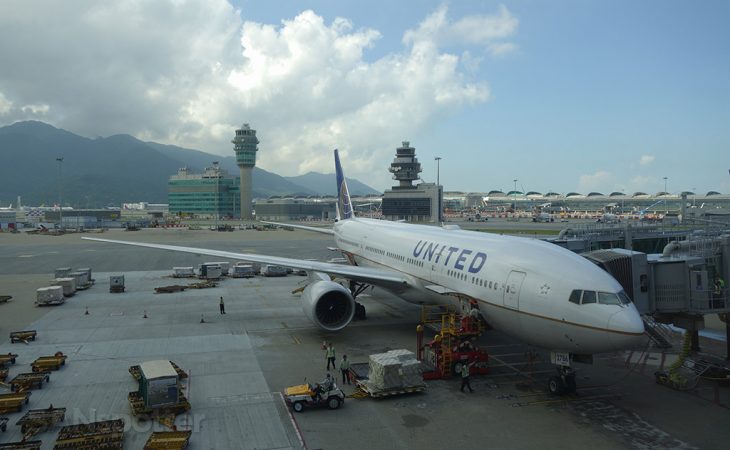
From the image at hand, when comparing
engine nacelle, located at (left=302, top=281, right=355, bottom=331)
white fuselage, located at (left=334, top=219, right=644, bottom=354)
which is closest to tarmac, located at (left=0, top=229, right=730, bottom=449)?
engine nacelle, located at (left=302, top=281, right=355, bottom=331)

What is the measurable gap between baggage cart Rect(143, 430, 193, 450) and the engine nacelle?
9.29 meters

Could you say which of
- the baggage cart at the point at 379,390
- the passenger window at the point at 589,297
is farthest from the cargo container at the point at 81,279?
the passenger window at the point at 589,297

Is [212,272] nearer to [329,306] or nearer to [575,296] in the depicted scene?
[329,306]

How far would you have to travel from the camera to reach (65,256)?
56.7 metres

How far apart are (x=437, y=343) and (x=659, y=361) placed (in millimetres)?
8887

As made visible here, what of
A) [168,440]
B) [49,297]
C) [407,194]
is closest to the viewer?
[168,440]

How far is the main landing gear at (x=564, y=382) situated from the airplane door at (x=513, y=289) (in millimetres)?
2278

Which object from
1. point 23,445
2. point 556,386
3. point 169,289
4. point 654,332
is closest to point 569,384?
point 556,386

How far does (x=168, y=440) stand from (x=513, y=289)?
1025 centimetres

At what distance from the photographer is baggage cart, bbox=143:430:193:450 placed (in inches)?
453

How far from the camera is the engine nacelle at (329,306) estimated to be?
2111 cm

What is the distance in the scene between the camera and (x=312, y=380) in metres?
16.7

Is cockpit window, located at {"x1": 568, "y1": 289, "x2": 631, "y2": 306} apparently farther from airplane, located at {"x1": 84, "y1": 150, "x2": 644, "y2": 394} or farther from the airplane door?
the airplane door

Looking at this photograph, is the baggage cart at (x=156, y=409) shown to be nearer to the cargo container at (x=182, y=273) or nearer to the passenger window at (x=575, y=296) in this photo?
the passenger window at (x=575, y=296)
